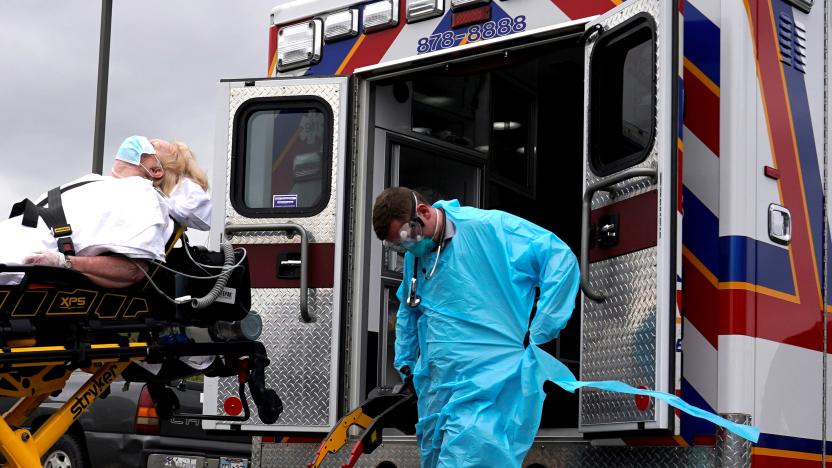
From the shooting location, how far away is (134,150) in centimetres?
535

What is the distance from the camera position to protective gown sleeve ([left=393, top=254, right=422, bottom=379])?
5.23m

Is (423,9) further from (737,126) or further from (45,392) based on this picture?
(45,392)

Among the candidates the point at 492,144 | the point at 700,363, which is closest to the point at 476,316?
the point at 700,363

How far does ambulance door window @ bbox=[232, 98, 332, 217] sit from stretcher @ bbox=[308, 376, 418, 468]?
150 centimetres

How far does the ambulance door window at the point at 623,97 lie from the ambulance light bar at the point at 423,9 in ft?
3.49

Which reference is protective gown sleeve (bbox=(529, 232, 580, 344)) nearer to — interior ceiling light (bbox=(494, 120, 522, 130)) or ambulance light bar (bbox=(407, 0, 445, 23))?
ambulance light bar (bbox=(407, 0, 445, 23))

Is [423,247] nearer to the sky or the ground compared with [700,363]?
nearer to the sky

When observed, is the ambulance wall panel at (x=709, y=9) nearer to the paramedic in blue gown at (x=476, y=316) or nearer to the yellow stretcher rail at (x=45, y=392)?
the paramedic in blue gown at (x=476, y=316)

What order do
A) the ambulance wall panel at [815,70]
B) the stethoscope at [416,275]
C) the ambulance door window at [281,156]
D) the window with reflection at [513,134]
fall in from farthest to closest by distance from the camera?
the window with reflection at [513,134] < the ambulance door window at [281,156] < the ambulance wall panel at [815,70] < the stethoscope at [416,275]

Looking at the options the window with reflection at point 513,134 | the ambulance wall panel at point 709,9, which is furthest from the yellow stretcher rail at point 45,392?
the window with reflection at point 513,134

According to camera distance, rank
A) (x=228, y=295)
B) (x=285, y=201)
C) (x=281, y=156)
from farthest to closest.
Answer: (x=281, y=156)
(x=285, y=201)
(x=228, y=295)

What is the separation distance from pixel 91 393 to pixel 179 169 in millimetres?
1065

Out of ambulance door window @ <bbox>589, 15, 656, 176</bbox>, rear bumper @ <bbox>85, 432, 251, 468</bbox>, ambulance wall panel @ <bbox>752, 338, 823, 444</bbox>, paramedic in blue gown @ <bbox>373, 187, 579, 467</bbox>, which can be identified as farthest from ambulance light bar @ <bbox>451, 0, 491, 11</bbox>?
rear bumper @ <bbox>85, 432, 251, 468</bbox>

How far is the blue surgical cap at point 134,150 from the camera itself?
5340 mm
